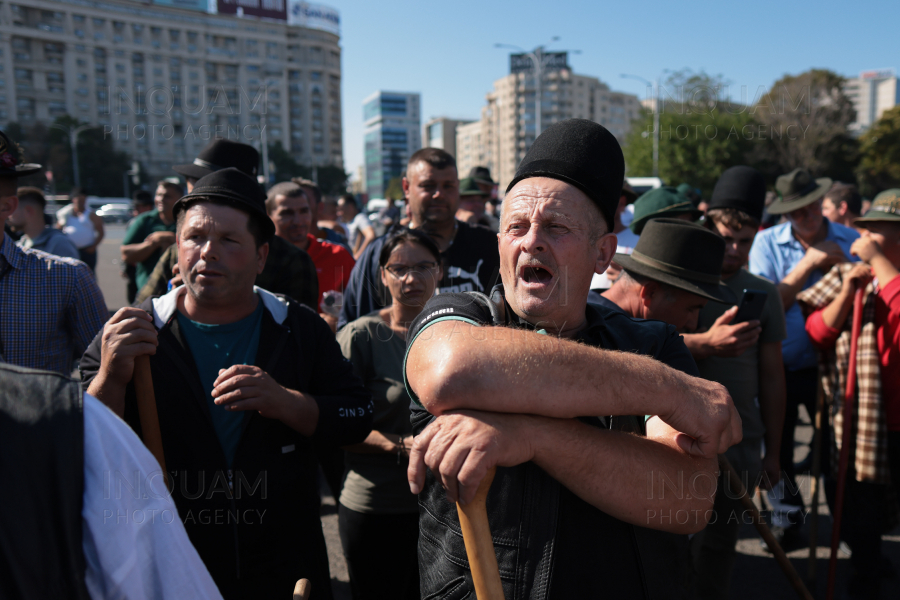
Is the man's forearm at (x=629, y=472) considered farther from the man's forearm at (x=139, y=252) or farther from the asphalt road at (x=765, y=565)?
the man's forearm at (x=139, y=252)

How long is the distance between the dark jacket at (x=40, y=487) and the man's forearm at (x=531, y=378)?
640 mm

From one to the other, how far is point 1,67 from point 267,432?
107 metres

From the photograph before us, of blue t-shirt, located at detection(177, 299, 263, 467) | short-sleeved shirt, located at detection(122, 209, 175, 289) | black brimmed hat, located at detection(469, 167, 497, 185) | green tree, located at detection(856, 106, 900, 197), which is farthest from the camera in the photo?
green tree, located at detection(856, 106, 900, 197)

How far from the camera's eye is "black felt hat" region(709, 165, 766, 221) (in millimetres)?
3793

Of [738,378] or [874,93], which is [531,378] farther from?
[874,93]

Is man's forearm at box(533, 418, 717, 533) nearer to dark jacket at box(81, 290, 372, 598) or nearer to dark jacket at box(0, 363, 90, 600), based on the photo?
dark jacket at box(0, 363, 90, 600)

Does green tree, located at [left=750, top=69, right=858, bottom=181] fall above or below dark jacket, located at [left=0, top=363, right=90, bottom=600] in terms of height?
above

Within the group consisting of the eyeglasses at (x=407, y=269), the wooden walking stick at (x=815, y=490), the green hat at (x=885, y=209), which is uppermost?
the green hat at (x=885, y=209)

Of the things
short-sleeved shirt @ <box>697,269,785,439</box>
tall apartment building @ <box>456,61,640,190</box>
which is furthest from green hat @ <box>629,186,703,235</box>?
tall apartment building @ <box>456,61,640,190</box>

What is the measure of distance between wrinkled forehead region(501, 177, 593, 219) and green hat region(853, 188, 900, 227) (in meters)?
2.93

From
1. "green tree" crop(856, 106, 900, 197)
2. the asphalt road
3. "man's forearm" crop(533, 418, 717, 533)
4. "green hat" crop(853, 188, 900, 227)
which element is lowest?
the asphalt road

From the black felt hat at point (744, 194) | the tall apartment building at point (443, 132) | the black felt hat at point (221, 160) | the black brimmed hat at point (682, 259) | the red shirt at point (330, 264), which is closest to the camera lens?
the black brimmed hat at point (682, 259)

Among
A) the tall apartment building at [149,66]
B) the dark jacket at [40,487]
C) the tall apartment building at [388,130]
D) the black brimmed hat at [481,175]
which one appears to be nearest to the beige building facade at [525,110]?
the tall apartment building at [388,130]

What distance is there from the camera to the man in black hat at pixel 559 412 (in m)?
1.18
